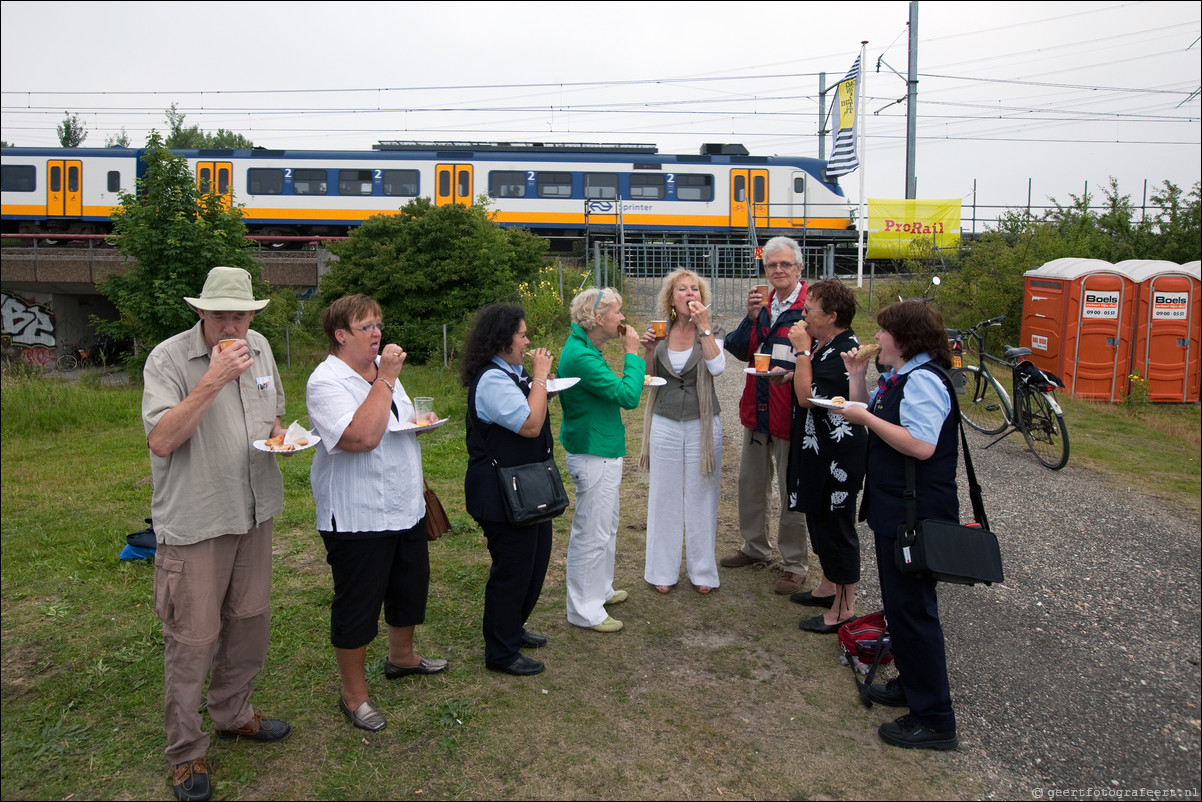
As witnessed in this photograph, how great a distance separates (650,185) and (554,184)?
294 centimetres

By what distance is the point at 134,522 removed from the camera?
628 centimetres

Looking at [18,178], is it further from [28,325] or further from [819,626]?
[819,626]

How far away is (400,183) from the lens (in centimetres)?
2498

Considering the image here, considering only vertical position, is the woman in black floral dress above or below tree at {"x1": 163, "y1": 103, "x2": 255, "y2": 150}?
below

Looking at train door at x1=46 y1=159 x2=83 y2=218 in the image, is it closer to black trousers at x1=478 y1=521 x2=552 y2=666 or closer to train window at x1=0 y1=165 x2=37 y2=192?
train window at x1=0 y1=165 x2=37 y2=192

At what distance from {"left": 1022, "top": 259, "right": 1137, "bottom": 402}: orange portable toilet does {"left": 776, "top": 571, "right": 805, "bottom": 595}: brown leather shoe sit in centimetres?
622

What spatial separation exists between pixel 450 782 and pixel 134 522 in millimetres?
4442

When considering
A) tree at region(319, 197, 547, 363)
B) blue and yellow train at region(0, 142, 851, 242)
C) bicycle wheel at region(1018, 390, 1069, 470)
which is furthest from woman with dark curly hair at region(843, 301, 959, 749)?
blue and yellow train at region(0, 142, 851, 242)

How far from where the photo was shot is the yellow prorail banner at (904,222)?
20250 millimetres

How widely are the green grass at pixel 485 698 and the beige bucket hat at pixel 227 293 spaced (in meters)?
1.75

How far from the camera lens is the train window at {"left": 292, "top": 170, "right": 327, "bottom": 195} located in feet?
82.7

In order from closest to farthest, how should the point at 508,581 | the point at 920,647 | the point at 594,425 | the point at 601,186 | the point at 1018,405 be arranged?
the point at 920,647 < the point at 508,581 < the point at 594,425 < the point at 1018,405 < the point at 601,186

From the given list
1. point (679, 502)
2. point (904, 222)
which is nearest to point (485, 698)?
point (679, 502)

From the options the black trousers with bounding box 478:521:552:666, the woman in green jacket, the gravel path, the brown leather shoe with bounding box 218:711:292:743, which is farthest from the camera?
the woman in green jacket
